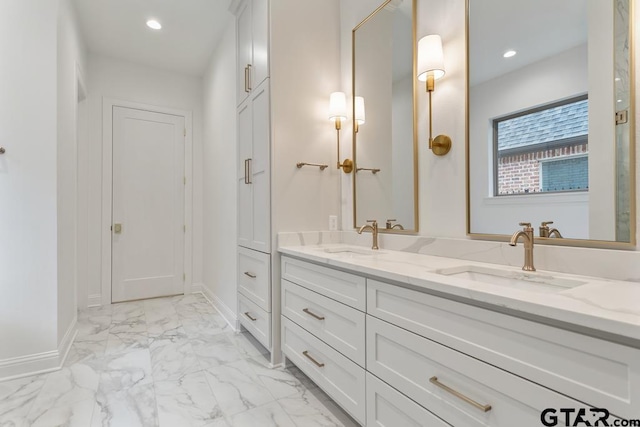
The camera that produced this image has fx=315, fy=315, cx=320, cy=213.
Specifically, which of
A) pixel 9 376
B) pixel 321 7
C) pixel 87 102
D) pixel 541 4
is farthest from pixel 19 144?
pixel 541 4

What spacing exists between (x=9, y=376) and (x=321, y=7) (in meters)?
3.24

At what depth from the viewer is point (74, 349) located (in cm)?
243

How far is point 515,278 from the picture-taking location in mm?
1173

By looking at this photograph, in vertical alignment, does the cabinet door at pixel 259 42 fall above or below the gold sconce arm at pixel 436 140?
above

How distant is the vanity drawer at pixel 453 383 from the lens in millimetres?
786

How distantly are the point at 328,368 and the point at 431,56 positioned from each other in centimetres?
165

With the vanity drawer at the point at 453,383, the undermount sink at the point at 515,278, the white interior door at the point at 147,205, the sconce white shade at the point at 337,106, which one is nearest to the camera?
the vanity drawer at the point at 453,383

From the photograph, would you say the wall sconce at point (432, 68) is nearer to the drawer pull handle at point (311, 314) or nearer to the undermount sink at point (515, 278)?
the undermount sink at point (515, 278)

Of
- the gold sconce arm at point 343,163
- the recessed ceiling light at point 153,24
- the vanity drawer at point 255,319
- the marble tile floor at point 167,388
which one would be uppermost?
the recessed ceiling light at point 153,24

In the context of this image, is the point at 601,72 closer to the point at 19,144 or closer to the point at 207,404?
the point at 207,404

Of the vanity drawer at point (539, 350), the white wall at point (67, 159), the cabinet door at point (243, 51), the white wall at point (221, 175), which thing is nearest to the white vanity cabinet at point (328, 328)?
the vanity drawer at point (539, 350)

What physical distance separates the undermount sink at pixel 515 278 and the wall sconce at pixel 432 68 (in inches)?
25.1

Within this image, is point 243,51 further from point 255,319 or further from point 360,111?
point 255,319

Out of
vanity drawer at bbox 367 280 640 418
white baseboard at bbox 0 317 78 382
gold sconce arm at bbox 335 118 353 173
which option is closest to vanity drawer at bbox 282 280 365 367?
vanity drawer at bbox 367 280 640 418
